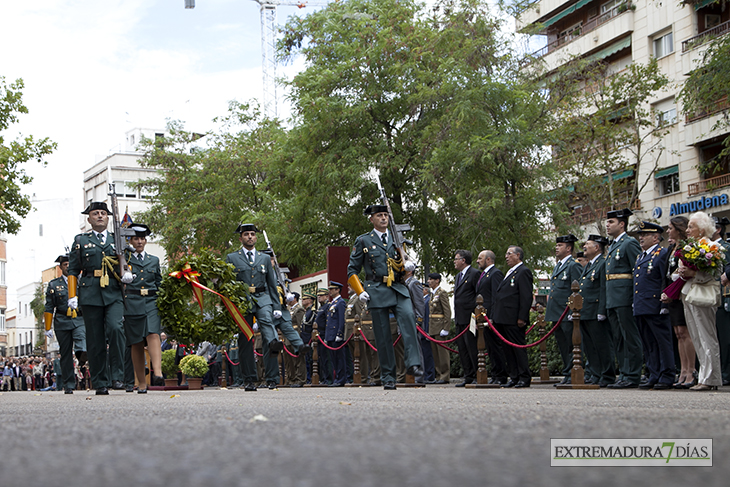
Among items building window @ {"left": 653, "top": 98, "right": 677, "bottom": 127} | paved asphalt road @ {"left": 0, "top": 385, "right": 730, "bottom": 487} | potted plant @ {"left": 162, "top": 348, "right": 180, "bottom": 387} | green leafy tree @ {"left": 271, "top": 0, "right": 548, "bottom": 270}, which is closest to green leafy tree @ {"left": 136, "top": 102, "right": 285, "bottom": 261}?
green leafy tree @ {"left": 271, "top": 0, "right": 548, "bottom": 270}

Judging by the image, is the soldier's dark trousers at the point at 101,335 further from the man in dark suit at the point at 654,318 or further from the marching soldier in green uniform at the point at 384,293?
the man in dark suit at the point at 654,318

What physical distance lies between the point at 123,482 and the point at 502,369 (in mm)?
11029

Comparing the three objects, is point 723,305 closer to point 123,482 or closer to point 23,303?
point 123,482

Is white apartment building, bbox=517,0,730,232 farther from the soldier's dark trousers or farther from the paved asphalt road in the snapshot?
the paved asphalt road

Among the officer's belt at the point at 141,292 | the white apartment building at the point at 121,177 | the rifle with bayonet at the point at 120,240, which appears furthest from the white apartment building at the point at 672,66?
the white apartment building at the point at 121,177

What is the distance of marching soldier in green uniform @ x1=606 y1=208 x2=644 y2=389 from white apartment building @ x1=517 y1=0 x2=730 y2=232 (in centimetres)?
2261

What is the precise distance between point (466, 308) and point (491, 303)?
0.46 m

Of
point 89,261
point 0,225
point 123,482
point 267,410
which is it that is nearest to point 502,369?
point 89,261

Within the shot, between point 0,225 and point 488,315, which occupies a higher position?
point 0,225

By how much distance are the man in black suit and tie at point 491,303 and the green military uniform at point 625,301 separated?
5.93 feet

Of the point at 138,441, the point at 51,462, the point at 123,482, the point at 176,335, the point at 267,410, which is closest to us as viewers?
the point at 123,482

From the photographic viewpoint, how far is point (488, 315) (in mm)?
13391

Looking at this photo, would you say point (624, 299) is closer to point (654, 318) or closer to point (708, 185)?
point (654, 318)

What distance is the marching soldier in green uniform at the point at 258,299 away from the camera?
1282 cm
